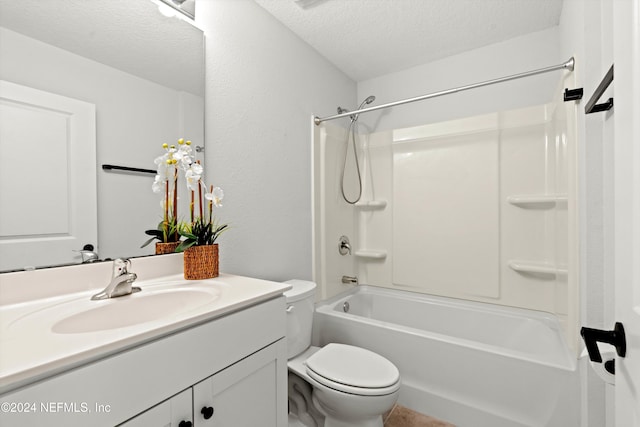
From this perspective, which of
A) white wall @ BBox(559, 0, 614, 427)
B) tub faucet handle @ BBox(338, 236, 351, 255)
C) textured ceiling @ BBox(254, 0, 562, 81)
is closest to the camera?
white wall @ BBox(559, 0, 614, 427)

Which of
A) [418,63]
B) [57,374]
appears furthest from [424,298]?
[57,374]

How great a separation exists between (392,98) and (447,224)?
120 centimetres

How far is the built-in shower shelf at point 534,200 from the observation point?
5.85 ft

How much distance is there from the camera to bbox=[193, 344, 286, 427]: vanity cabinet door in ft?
2.63

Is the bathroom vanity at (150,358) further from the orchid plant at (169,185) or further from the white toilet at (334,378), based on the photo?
the white toilet at (334,378)

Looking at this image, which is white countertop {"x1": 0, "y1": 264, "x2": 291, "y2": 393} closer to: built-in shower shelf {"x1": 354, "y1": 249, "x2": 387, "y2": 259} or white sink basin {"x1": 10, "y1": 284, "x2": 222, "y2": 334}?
white sink basin {"x1": 10, "y1": 284, "x2": 222, "y2": 334}

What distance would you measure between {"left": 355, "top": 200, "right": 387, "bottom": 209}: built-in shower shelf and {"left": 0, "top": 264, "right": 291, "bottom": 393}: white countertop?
151 cm

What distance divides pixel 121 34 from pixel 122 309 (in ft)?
3.53

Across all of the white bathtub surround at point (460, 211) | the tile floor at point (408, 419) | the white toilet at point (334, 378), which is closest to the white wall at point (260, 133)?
the white bathtub surround at point (460, 211)

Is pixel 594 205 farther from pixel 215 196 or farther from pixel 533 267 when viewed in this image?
pixel 215 196

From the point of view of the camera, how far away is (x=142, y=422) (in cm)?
66

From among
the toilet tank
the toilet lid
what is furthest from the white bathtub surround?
the toilet lid

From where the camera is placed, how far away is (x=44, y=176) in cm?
93

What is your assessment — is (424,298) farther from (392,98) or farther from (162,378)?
(162,378)
